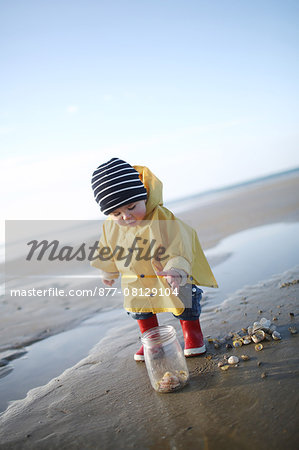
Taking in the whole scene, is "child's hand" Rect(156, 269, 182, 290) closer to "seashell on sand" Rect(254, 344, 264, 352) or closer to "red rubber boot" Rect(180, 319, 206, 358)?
"red rubber boot" Rect(180, 319, 206, 358)

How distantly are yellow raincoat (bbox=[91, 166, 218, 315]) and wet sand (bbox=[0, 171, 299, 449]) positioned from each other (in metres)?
0.52

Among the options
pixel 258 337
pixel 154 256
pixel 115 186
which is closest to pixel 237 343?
pixel 258 337

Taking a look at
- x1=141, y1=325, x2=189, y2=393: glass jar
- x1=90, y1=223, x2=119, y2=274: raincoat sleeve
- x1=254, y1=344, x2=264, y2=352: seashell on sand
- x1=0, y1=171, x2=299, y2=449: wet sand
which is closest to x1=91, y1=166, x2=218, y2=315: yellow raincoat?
x1=90, y1=223, x2=119, y2=274: raincoat sleeve

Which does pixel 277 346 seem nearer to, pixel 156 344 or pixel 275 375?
pixel 275 375

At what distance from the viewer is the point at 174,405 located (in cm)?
208

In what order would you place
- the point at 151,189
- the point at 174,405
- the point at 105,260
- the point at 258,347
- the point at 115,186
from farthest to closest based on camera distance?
the point at 105,260, the point at 151,189, the point at 115,186, the point at 258,347, the point at 174,405

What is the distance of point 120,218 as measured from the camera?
2.92m

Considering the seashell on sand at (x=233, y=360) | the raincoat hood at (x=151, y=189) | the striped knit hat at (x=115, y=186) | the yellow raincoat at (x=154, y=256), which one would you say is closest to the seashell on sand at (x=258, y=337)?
the seashell on sand at (x=233, y=360)

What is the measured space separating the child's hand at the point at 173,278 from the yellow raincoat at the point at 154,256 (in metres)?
0.06

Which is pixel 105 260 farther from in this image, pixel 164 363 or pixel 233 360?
pixel 233 360

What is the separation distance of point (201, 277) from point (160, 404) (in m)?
1.14

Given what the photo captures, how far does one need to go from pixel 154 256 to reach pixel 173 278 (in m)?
0.33

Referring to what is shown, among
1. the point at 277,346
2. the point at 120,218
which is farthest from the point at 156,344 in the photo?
the point at 120,218

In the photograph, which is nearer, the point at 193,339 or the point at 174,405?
the point at 174,405
